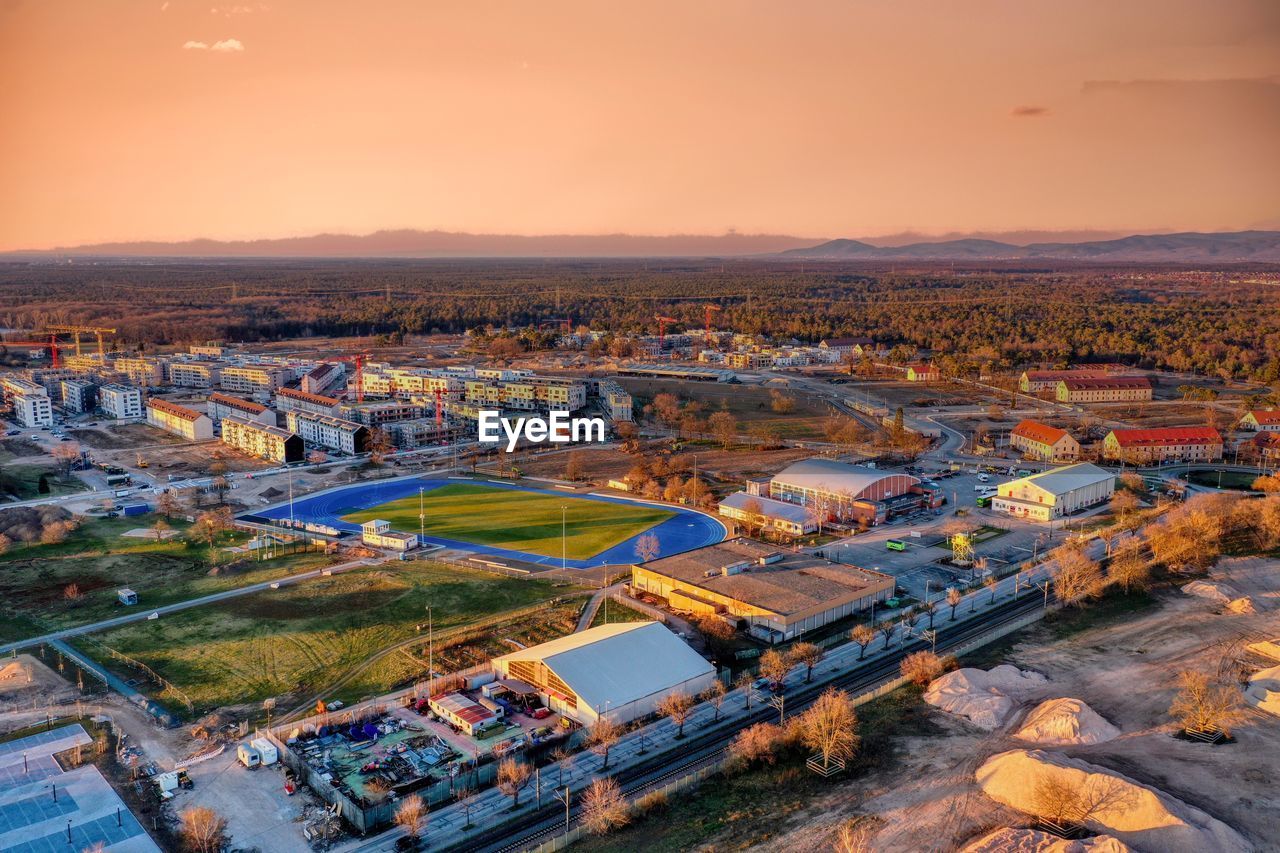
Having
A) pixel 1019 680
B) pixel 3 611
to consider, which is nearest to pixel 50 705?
pixel 3 611

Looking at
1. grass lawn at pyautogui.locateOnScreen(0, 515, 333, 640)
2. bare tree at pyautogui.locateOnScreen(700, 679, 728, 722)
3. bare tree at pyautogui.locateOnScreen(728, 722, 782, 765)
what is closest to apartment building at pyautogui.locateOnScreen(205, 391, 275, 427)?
grass lawn at pyautogui.locateOnScreen(0, 515, 333, 640)

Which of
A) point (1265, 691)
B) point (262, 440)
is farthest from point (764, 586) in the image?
point (262, 440)

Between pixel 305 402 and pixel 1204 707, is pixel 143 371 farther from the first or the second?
pixel 1204 707

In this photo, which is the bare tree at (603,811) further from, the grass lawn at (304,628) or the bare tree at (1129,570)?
the bare tree at (1129,570)

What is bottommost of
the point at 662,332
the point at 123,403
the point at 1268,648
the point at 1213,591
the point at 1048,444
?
the point at 1213,591

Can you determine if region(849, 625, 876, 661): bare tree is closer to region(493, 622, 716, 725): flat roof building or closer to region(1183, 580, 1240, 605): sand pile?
region(493, 622, 716, 725): flat roof building

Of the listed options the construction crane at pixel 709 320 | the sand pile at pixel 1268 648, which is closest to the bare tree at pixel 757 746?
the sand pile at pixel 1268 648

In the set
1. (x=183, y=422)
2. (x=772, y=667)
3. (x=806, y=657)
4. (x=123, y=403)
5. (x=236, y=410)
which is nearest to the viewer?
(x=772, y=667)
